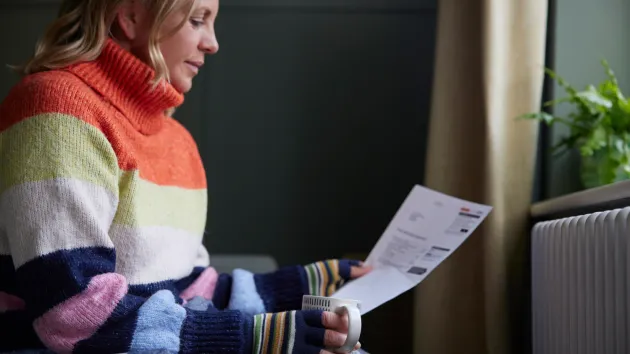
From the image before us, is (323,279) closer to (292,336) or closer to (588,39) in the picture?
(292,336)

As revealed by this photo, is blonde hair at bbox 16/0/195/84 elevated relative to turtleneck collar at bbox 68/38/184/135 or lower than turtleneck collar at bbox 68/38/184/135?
elevated

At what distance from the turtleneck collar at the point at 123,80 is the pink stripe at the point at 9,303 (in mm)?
342

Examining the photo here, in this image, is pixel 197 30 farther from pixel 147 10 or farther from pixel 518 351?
pixel 518 351

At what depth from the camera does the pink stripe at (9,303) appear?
1077 millimetres

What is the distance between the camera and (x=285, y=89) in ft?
7.79

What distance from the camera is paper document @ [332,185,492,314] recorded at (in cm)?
124

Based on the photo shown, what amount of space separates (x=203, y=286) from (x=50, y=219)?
45cm

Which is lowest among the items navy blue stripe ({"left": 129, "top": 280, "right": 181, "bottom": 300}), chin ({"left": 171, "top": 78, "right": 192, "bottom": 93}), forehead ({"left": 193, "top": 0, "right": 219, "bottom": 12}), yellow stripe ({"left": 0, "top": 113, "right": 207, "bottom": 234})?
navy blue stripe ({"left": 129, "top": 280, "right": 181, "bottom": 300})

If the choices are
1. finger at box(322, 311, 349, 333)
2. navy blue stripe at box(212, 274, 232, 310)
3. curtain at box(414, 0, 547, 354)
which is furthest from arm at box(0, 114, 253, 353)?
curtain at box(414, 0, 547, 354)

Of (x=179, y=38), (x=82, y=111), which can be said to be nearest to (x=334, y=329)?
(x=82, y=111)

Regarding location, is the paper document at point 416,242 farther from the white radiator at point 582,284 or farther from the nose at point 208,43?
the nose at point 208,43

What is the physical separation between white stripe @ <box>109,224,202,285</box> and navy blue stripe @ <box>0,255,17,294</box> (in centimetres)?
15

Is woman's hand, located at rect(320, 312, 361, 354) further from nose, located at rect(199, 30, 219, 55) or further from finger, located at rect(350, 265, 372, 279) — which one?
nose, located at rect(199, 30, 219, 55)

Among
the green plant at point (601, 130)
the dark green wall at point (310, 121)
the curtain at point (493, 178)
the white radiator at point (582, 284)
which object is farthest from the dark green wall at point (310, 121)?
the white radiator at point (582, 284)
